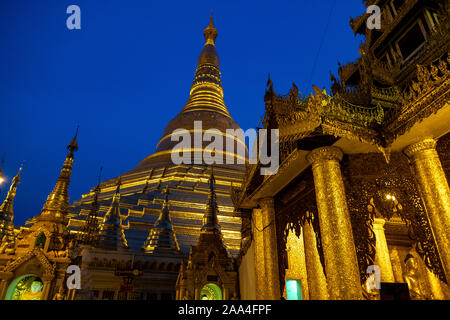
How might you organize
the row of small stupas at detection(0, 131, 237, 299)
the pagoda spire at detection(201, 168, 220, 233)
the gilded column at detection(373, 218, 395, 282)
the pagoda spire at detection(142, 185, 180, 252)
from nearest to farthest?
the gilded column at detection(373, 218, 395, 282) → the row of small stupas at detection(0, 131, 237, 299) → the pagoda spire at detection(201, 168, 220, 233) → the pagoda spire at detection(142, 185, 180, 252)

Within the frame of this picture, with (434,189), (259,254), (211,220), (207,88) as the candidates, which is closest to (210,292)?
(211,220)

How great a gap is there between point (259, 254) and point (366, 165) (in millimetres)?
4400

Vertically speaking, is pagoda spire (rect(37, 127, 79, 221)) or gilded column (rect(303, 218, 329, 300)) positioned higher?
pagoda spire (rect(37, 127, 79, 221))

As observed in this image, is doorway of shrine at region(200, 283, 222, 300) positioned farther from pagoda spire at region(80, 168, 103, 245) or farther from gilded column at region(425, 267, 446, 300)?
gilded column at region(425, 267, 446, 300)

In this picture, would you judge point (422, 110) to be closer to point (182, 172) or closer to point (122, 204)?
point (122, 204)

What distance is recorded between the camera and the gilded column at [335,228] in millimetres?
5215

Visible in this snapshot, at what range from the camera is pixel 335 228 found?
18.1 ft

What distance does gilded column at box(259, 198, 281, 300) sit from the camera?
813 centimetres

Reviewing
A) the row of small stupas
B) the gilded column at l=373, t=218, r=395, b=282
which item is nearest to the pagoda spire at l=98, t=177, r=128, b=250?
the row of small stupas

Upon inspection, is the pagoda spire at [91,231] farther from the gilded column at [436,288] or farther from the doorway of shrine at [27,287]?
the gilded column at [436,288]

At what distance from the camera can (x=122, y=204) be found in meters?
26.2

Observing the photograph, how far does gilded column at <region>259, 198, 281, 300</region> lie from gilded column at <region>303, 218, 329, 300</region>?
124 centimetres

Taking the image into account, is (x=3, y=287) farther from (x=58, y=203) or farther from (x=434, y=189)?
(x=434, y=189)
